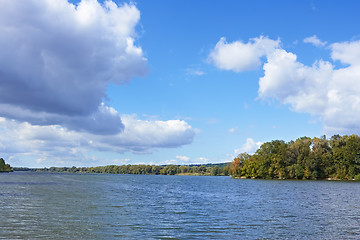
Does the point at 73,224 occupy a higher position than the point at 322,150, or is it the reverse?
the point at 322,150

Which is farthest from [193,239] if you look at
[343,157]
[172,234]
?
[343,157]

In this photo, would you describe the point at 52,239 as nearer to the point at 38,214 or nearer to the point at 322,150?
the point at 38,214

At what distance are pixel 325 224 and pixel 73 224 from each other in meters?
27.9

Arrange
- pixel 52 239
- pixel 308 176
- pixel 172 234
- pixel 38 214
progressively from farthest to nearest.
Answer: pixel 308 176 < pixel 38 214 < pixel 172 234 < pixel 52 239

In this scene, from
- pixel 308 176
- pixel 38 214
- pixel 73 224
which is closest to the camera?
pixel 73 224

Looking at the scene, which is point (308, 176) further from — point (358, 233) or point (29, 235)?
point (29, 235)

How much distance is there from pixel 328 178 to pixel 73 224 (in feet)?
608

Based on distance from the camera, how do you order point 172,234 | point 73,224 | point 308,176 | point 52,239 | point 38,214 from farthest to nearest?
point 308,176 < point 38,214 < point 73,224 < point 172,234 < point 52,239

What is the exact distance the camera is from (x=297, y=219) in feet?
128

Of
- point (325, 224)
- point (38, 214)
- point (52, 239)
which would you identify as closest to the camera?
point (52, 239)

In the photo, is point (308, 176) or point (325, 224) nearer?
point (325, 224)

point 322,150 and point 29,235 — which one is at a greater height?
point 322,150

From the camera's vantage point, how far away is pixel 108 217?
124ft

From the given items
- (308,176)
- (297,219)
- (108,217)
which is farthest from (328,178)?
(108,217)
